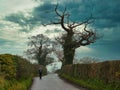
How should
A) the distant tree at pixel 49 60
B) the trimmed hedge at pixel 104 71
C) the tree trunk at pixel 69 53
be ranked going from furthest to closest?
the distant tree at pixel 49 60, the tree trunk at pixel 69 53, the trimmed hedge at pixel 104 71

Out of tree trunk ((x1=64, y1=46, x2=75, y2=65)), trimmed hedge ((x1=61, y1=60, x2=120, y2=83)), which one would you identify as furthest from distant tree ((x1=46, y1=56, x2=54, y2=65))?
trimmed hedge ((x1=61, y1=60, x2=120, y2=83))

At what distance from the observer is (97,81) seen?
108ft

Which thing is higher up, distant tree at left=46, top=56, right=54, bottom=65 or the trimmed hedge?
the trimmed hedge

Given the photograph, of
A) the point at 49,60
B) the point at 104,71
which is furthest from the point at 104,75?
the point at 49,60

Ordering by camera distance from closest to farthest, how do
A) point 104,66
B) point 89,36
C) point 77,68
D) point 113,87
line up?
point 113,87, point 104,66, point 77,68, point 89,36

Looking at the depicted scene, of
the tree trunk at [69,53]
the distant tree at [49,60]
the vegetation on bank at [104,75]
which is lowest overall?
the distant tree at [49,60]

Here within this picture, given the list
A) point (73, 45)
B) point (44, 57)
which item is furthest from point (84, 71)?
point (44, 57)

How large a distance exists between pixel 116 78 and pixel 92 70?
946 centimetres

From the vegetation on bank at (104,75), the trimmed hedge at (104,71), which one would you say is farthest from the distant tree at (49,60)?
the vegetation on bank at (104,75)

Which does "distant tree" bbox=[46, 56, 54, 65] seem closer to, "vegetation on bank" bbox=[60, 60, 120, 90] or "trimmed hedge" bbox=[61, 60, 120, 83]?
"trimmed hedge" bbox=[61, 60, 120, 83]

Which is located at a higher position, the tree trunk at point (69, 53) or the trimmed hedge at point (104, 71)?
the trimmed hedge at point (104, 71)

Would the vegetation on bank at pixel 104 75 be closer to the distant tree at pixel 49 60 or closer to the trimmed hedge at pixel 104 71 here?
the trimmed hedge at pixel 104 71

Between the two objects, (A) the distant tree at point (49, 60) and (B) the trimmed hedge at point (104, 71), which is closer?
(B) the trimmed hedge at point (104, 71)

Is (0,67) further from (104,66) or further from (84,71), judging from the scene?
(84,71)
